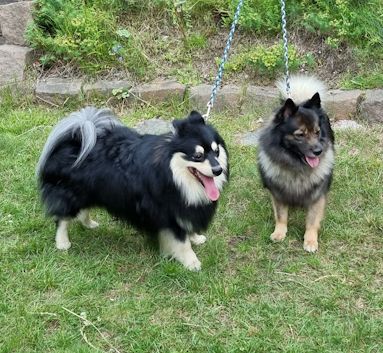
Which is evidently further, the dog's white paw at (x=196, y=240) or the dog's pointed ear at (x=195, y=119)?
the dog's white paw at (x=196, y=240)

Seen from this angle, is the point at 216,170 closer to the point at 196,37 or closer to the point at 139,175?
the point at 139,175

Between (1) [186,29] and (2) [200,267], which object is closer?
(2) [200,267]

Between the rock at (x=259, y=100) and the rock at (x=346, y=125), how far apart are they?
24.7 inches

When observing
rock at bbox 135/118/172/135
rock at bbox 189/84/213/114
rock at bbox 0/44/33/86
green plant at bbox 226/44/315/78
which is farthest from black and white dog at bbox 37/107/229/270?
rock at bbox 0/44/33/86

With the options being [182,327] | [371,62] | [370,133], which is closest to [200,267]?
[182,327]

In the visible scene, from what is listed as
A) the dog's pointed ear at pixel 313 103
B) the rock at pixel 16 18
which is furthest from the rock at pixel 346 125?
the rock at pixel 16 18

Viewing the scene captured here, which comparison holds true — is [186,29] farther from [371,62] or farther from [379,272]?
[379,272]

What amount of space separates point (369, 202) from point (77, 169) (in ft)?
6.86

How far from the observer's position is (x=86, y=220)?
379 centimetres

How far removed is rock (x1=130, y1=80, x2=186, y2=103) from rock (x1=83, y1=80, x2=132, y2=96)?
0.10 m

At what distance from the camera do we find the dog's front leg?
10.9 ft

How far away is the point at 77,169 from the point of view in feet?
11.0

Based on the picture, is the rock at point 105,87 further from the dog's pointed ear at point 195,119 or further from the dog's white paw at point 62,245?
the dog's pointed ear at point 195,119

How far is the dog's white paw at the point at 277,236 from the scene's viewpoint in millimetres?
3643
